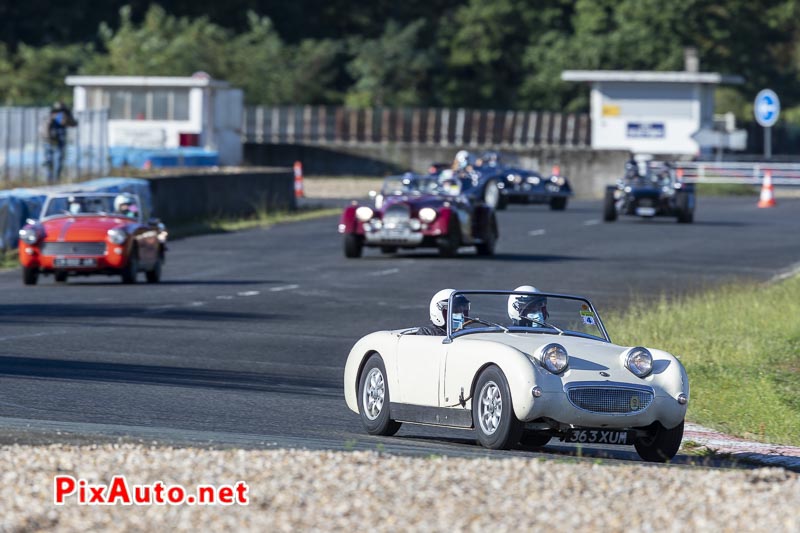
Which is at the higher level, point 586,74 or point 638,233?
point 586,74

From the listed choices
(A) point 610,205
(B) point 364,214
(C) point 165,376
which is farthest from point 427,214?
(C) point 165,376

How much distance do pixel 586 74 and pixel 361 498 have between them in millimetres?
58331

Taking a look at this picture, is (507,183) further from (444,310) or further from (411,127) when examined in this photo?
(444,310)

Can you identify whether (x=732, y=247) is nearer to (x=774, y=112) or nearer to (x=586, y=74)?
(x=774, y=112)

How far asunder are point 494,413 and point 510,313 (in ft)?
3.85

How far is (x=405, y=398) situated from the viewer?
→ 35.7 ft

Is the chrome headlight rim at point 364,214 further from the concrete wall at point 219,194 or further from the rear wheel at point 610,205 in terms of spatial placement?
the rear wheel at point 610,205


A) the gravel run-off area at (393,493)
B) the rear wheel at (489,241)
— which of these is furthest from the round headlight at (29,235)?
the gravel run-off area at (393,493)

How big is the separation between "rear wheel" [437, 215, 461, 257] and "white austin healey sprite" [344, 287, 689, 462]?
1615 centimetres

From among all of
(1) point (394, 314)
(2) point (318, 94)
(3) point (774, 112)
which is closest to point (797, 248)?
(1) point (394, 314)

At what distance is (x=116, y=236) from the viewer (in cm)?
2253

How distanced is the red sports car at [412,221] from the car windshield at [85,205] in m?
4.47

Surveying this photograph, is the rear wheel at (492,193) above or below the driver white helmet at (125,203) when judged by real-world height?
below

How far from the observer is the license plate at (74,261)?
22.5 metres
